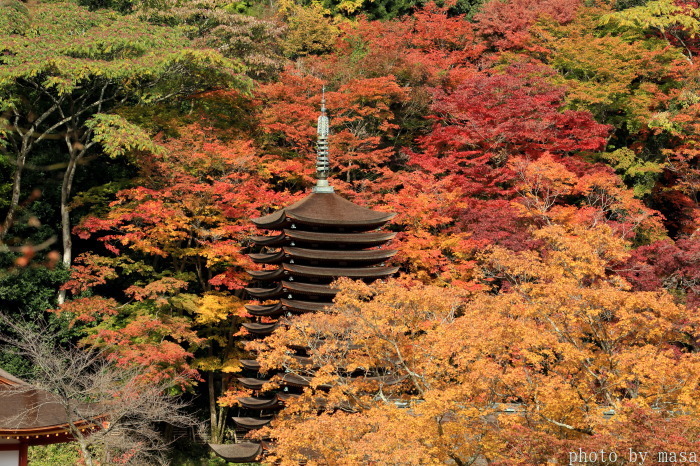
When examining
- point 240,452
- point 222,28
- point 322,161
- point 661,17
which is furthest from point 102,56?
point 661,17

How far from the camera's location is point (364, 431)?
1358 cm

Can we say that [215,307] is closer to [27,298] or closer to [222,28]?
[27,298]

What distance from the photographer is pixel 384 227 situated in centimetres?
2459

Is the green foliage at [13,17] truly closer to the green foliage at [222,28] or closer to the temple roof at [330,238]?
the green foliage at [222,28]

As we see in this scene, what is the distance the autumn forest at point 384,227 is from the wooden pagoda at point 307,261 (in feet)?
2.46

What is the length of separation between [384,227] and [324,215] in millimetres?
5917

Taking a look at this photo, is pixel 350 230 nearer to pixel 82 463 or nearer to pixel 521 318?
pixel 521 318

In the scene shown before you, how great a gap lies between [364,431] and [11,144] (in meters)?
15.1

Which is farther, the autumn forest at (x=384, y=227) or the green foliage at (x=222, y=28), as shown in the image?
the green foliage at (x=222, y=28)

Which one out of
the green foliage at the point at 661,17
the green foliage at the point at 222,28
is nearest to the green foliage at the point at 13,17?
the green foliage at the point at 222,28

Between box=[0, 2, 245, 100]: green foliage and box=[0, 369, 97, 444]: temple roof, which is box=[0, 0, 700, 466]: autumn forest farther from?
box=[0, 369, 97, 444]: temple roof

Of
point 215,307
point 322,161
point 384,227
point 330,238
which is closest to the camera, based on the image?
point 330,238

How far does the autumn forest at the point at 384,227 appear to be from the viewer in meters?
13.3

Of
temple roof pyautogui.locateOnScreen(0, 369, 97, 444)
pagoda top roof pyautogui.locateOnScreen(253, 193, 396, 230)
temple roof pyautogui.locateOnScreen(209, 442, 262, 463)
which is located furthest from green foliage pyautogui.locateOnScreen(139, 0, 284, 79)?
temple roof pyautogui.locateOnScreen(0, 369, 97, 444)
